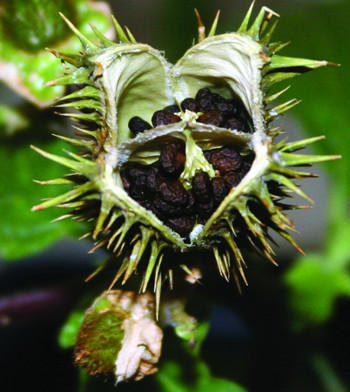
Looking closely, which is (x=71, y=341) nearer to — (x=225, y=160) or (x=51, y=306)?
(x=51, y=306)

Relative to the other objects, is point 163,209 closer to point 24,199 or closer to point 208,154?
point 208,154

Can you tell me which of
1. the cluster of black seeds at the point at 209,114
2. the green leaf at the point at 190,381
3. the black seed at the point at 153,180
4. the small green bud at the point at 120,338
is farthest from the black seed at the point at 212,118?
the green leaf at the point at 190,381

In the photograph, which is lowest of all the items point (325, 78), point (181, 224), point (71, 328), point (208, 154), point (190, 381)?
point (190, 381)

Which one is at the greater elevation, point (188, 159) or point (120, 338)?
point (188, 159)

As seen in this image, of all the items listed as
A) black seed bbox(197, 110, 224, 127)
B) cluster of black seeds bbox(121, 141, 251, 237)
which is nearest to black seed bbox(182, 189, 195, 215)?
cluster of black seeds bbox(121, 141, 251, 237)

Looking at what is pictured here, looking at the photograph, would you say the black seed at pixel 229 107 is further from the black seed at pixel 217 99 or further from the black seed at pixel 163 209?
the black seed at pixel 163 209

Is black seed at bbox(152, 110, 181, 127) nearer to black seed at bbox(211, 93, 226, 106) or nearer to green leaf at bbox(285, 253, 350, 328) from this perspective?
black seed at bbox(211, 93, 226, 106)

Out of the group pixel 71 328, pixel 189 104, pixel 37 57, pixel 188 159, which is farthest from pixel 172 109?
pixel 71 328
